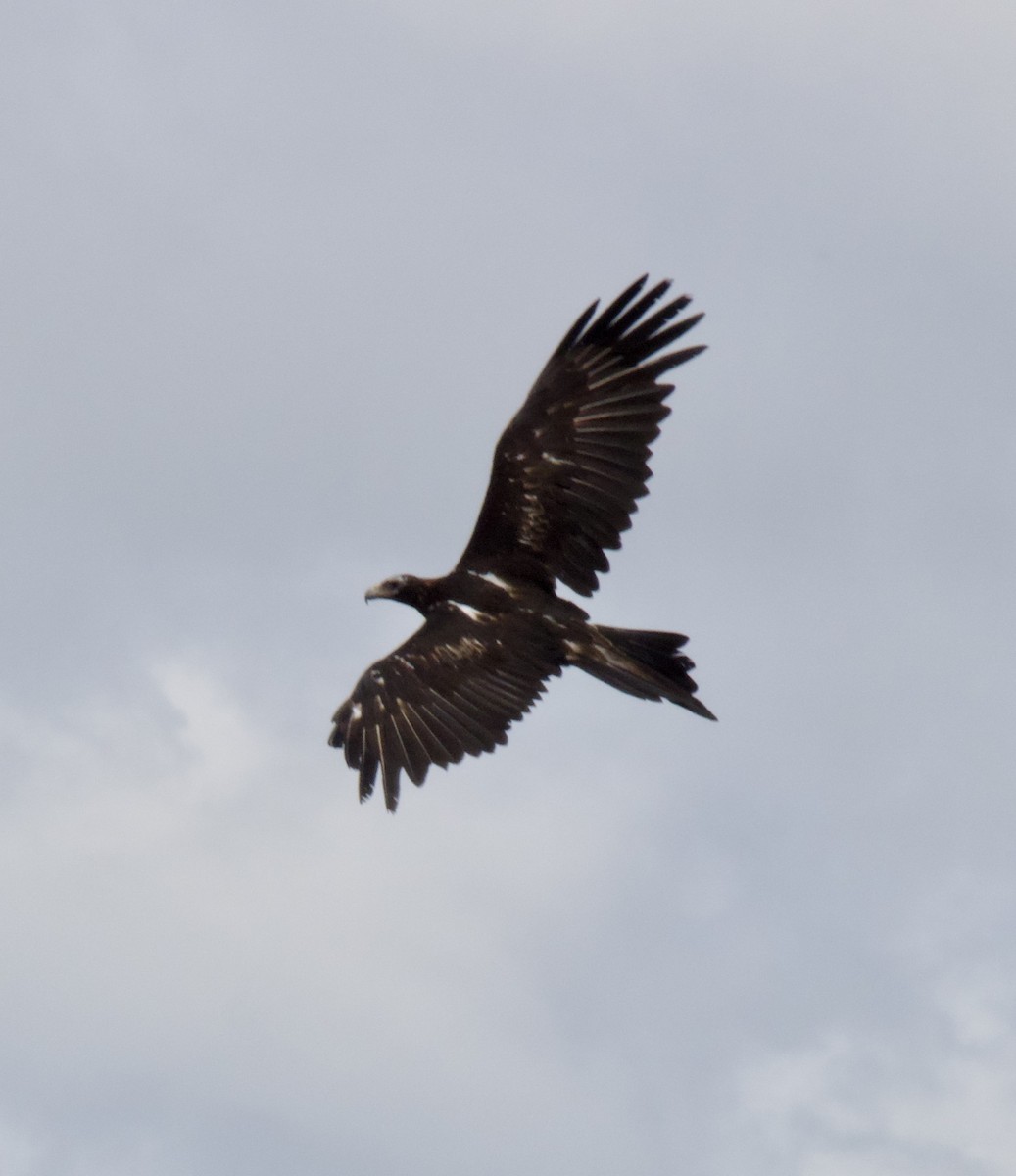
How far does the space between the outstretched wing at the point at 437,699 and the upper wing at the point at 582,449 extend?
0.72m

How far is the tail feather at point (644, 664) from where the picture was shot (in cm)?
1873

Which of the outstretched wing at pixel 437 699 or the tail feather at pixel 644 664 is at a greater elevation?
the outstretched wing at pixel 437 699

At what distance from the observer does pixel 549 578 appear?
63.7 feet

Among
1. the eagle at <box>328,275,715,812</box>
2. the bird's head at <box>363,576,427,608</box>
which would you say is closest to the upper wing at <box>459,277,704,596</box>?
the eagle at <box>328,275,715,812</box>

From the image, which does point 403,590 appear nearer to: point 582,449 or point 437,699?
point 437,699

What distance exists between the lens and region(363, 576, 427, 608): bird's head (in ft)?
66.8

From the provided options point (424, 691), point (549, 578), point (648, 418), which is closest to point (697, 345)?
point (648, 418)

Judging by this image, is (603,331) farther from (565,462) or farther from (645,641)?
(645,641)

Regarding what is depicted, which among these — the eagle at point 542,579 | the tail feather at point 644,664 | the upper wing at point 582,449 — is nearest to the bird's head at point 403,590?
the eagle at point 542,579

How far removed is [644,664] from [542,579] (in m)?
1.12

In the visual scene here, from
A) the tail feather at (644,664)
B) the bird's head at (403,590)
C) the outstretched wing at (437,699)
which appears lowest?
the tail feather at (644,664)

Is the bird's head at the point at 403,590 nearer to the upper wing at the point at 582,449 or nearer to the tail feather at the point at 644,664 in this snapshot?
the upper wing at the point at 582,449

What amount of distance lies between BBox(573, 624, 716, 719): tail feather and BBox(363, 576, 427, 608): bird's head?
1.80 metres

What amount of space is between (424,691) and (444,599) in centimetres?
79
